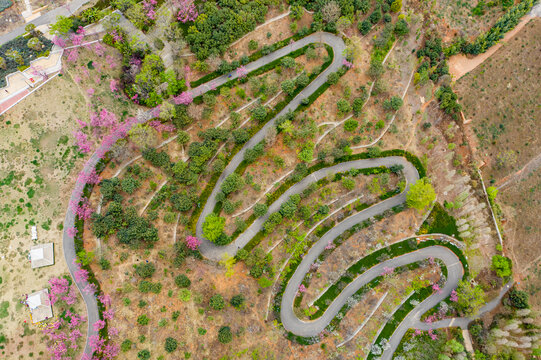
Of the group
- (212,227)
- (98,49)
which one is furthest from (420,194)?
(98,49)

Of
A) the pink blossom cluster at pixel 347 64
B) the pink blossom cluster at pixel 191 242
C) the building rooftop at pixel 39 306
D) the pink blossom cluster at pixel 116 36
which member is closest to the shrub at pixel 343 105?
the pink blossom cluster at pixel 347 64

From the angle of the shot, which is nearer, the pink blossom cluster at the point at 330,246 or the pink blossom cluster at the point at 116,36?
the pink blossom cluster at the point at 116,36

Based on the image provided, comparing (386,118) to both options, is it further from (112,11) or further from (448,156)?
(112,11)

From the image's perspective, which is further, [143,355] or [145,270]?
[145,270]

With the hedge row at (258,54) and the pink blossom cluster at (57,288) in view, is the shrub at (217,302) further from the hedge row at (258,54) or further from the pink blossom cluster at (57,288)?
the hedge row at (258,54)

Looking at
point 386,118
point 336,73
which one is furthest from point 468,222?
point 336,73

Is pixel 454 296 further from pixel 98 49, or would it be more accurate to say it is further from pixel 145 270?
pixel 98 49
